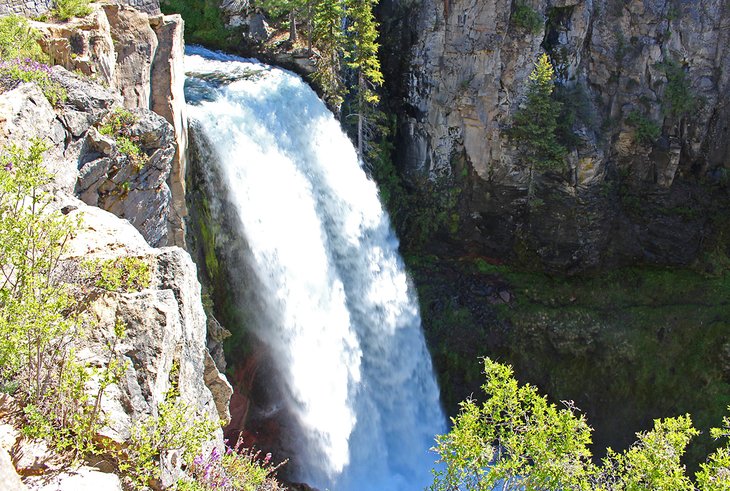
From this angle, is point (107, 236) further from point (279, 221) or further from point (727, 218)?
point (727, 218)

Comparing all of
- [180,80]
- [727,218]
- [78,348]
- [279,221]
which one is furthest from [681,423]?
[727,218]

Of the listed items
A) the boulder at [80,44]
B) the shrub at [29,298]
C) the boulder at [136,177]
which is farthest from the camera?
the boulder at [80,44]

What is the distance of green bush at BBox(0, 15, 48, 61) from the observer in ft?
30.6

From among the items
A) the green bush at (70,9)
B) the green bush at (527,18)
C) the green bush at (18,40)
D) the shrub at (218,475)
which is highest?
the green bush at (527,18)

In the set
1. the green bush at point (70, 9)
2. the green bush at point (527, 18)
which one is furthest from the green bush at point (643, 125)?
the green bush at point (70, 9)

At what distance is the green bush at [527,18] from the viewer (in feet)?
65.1

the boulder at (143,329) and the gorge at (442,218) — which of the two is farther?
the gorge at (442,218)

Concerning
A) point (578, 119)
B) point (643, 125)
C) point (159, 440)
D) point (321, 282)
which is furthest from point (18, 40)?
point (643, 125)

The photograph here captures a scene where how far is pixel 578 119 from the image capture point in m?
21.1

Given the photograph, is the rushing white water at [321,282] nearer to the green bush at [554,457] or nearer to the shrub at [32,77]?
the shrub at [32,77]

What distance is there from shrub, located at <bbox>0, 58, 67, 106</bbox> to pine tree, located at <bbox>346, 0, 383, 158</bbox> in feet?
35.8

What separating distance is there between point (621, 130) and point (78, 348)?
69.6ft

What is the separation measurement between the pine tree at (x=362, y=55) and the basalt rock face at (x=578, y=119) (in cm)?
244

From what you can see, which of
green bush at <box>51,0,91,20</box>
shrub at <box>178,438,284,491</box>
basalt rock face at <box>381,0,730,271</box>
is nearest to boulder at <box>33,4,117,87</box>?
green bush at <box>51,0,91,20</box>
